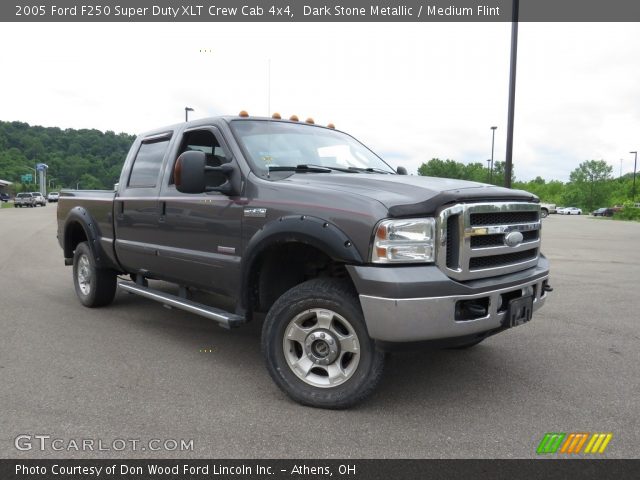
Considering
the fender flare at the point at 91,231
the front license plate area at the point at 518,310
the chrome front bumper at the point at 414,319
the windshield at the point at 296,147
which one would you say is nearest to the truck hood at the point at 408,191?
the windshield at the point at 296,147

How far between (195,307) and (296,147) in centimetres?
158

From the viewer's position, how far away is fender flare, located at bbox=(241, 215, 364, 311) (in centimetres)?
313

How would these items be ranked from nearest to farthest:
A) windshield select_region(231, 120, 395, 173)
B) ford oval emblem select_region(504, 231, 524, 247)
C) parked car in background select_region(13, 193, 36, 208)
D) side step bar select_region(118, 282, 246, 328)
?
ford oval emblem select_region(504, 231, 524, 247), side step bar select_region(118, 282, 246, 328), windshield select_region(231, 120, 395, 173), parked car in background select_region(13, 193, 36, 208)

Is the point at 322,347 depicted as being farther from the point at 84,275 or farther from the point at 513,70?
the point at 513,70

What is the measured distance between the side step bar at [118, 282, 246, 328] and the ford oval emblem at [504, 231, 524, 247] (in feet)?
6.38

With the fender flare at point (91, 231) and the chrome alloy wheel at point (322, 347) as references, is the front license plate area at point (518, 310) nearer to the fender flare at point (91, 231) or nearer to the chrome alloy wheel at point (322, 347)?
the chrome alloy wheel at point (322, 347)

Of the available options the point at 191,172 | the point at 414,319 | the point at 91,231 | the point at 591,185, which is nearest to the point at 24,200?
the point at 91,231

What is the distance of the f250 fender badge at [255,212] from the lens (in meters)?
3.68

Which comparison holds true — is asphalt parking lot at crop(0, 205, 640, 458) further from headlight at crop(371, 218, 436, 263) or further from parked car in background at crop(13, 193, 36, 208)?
parked car in background at crop(13, 193, 36, 208)

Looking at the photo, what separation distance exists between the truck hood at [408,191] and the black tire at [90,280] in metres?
3.26

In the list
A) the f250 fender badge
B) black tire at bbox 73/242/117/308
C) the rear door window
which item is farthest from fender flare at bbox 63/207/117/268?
the f250 fender badge

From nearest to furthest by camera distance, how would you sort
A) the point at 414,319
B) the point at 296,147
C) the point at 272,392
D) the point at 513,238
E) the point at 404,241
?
the point at 414,319 → the point at 404,241 → the point at 513,238 → the point at 272,392 → the point at 296,147

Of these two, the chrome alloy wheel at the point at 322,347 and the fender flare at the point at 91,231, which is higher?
the fender flare at the point at 91,231

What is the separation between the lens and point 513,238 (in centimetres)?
351
